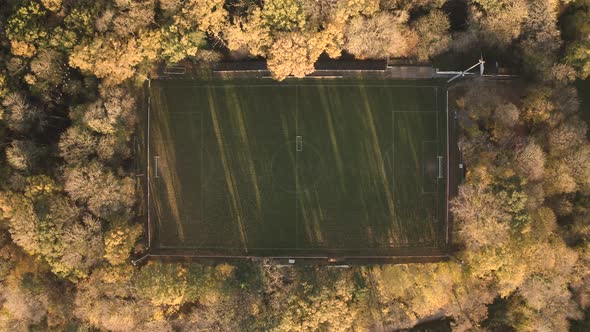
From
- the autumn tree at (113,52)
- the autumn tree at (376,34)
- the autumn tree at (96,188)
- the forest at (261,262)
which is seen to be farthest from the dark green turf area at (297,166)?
the autumn tree at (113,52)

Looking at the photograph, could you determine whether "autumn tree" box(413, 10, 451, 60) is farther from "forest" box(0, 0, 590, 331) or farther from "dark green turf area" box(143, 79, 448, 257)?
"dark green turf area" box(143, 79, 448, 257)

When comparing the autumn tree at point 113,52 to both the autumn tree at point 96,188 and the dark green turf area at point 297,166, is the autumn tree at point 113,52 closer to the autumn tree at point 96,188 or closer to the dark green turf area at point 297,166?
the dark green turf area at point 297,166

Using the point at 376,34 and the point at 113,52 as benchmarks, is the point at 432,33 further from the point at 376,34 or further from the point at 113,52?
the point at 113,52

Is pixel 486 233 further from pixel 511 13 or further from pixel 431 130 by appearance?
pixel 511 13

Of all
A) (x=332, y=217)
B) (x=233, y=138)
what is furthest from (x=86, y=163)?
(x=332, y=217)

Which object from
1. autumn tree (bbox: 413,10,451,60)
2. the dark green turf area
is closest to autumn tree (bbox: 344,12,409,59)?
autumn tree (bbox: 413,10,451,60)
